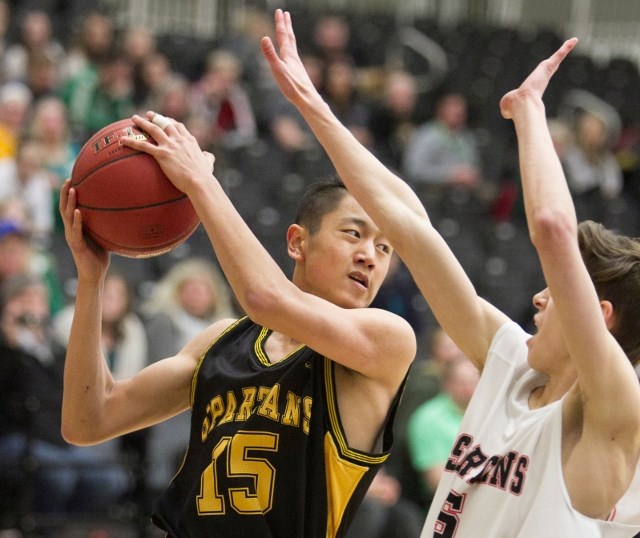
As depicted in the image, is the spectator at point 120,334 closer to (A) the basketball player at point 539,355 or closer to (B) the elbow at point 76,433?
(B) the elbow at point 76,433

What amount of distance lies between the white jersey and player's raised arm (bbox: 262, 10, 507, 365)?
0.11 m

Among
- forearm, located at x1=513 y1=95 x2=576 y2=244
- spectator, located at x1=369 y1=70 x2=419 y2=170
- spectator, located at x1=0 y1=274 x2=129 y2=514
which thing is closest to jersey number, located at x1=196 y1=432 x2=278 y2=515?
forearm, located at x1=513 y1=95 x2=576 y2=244

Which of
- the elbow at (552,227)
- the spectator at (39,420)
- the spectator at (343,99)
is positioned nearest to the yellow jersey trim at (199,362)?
the elbow at (552,227)

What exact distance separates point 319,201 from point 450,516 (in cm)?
108

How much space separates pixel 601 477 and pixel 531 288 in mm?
7103

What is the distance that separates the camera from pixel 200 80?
440 inches

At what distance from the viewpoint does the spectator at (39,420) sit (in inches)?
241

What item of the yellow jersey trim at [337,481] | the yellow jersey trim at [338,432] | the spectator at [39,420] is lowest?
the spectator at [39,420]

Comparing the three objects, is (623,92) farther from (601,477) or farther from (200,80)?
(601,477)

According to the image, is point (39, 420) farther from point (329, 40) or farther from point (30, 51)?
point (329, 40)

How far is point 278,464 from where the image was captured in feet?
10.2

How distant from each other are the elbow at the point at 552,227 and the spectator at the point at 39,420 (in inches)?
168

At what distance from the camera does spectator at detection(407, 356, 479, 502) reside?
616 cm

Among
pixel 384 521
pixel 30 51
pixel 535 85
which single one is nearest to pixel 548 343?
Answer: pixel 535 85
